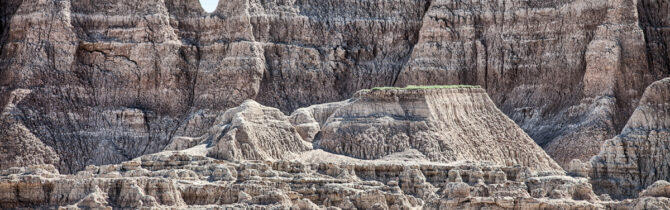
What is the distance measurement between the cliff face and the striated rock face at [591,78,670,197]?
2685 centimetres

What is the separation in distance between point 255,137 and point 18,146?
21924mm

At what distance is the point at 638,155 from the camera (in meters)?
85.6

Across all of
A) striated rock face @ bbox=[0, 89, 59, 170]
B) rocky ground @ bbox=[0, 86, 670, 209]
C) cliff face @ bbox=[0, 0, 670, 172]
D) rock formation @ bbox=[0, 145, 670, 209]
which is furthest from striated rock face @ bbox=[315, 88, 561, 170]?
striated rock face @ bbox=[0, 89, 59, 170]

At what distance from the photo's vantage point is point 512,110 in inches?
4653

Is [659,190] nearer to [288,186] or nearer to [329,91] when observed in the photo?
[288,186]

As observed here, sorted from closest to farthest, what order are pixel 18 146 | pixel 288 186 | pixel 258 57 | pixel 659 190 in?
1. pixel 659 190
2. pixel 288 186
3. pixel 18 146
4. pixel 258 57

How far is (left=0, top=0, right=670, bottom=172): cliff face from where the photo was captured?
117 metres

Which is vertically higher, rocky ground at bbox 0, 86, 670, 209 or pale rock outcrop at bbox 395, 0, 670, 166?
pale rock outcrop at bbox 395, 0, 670, 166

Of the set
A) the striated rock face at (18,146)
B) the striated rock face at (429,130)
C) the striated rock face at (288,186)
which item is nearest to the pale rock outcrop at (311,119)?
the striated rock face at (429,130)

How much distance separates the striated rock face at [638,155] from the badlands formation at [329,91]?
15 centimetres

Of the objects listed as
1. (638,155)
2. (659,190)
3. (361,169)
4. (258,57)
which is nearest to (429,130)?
A: (361,169)

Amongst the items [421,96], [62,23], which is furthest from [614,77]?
[62,23]

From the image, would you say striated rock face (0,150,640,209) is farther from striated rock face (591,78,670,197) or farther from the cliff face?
the cliff face

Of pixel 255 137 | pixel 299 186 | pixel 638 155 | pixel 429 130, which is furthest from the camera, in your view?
pixel 429 130
